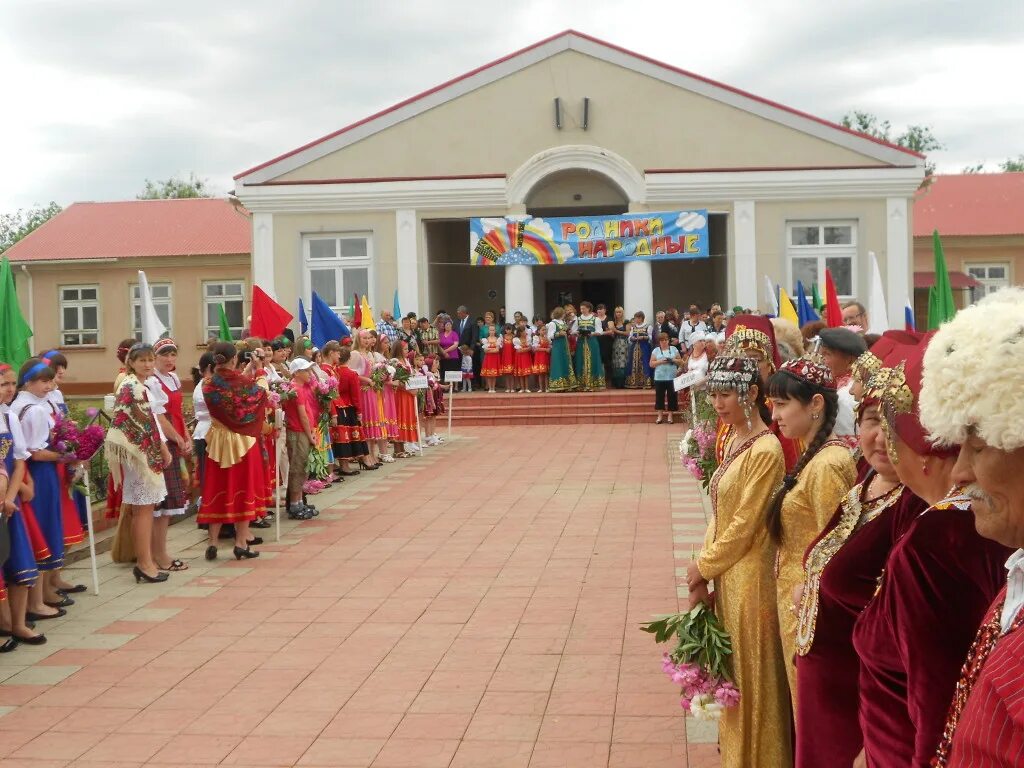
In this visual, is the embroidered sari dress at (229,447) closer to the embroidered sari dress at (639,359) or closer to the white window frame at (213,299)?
the embroidered sari dress at (639,359)

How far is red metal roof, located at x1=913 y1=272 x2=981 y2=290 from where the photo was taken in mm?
28453

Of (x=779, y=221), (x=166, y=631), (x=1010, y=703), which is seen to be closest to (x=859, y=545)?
(x=1010, y=703)

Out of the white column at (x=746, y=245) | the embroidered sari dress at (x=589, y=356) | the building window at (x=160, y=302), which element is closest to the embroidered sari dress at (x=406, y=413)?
the embroidered sari dress at (x=589, y=356)

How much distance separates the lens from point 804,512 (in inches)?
151

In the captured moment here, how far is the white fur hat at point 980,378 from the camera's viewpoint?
1.72m

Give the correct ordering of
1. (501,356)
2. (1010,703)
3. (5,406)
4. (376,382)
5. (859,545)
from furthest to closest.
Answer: (501,356)
(376,382)
(5,406)
(859,545)
(1010,703)

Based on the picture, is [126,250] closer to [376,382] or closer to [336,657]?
[376,382]

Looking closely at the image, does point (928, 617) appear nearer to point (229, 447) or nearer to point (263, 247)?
point (229, 447)

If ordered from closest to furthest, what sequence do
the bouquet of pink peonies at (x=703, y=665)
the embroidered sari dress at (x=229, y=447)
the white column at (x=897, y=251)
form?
the bouquet of pink peonies at (x=703, y=665), the embroidered sari dress at (x=229, y=447), the white column at (x=897, y=251)

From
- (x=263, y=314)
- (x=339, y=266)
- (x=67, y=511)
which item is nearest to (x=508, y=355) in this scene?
(x=339, y=266)

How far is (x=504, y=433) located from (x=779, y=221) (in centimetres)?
831

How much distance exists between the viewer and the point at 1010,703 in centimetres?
155

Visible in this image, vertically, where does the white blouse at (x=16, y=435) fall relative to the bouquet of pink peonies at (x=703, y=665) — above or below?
above

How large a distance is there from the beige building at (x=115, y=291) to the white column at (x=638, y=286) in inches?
477
